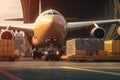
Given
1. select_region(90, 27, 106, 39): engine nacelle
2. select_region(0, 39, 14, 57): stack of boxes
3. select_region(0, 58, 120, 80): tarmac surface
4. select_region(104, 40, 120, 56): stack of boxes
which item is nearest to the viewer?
select_region(0, 58, 120, 80): tarmac surface

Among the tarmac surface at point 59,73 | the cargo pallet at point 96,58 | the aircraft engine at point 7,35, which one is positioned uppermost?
the aircraft engine at point 7,35

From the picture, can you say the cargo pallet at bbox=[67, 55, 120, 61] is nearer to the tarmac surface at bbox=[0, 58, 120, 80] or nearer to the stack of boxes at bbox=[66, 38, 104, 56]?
the stack of boxes at bbox=[66, 38, 104, 56]

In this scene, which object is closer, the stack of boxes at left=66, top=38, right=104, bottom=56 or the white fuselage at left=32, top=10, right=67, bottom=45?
the white fuselage at left=32, top=10, right=67, bottom=45

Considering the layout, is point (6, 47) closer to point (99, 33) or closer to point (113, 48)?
point (99, 33)

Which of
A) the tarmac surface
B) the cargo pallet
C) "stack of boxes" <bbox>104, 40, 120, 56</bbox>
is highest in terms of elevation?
"stack of boxes" <bbox>104, 40, 120, 56</bbox>

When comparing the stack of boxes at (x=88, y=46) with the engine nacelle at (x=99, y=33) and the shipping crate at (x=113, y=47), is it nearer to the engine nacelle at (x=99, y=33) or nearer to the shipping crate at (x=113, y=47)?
the shipping crate at (x=113, y=47)

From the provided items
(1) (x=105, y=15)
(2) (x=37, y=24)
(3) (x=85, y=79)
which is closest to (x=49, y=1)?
(1) (x=105, y=15)

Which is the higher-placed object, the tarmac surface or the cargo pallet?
the cargo pallet

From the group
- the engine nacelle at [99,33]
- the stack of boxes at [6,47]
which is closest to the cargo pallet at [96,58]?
the engine nacelle at [99,33]

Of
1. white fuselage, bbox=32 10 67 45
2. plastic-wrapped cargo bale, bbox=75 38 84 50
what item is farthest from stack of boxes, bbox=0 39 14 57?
plastic-wrapped cargo bale, bbox=75 38 84 50

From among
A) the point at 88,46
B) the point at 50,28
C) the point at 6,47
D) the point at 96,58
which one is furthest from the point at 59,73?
the point at 6,47

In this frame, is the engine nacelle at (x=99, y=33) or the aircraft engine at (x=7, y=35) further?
the aircraft engine at (x=7, y=35)

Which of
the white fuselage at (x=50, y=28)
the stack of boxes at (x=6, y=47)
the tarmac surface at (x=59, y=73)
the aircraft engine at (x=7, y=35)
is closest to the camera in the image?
the tarmac surface at (x=59, y=73)

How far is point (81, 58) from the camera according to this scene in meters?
32.1
